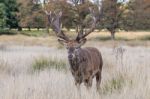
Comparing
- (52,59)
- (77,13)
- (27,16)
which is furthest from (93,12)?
(27,16)

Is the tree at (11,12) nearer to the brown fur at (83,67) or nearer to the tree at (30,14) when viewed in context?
the tree at (30,14)

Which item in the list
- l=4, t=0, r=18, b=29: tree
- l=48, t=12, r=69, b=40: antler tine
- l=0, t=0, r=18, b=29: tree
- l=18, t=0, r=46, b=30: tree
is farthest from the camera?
l=4, t=0, r=18, b=29: tree

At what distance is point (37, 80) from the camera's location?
8922 mm

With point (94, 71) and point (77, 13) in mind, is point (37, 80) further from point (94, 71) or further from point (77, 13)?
point (77, 13)

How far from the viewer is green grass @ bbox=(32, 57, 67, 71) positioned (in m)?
12.8

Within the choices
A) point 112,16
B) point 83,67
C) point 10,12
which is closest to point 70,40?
point 83,67

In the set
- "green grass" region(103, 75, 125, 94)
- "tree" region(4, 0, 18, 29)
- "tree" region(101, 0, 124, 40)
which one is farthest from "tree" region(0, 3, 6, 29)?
"green grass" region(103, 75, 125, 94)

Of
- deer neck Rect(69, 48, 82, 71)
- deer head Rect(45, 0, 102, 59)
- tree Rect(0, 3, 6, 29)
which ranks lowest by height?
tree Rect(0, 3, 6, 29)

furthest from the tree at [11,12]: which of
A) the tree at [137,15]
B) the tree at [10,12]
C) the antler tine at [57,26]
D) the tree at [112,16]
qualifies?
the antler tine at [57,26]

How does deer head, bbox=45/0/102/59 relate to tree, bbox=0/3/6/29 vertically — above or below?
above

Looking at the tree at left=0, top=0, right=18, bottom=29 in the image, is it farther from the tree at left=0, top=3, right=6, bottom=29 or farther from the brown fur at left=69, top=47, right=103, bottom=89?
the brown fur at left=69, top=47, right=103, bottom=89

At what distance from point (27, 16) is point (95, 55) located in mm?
54958

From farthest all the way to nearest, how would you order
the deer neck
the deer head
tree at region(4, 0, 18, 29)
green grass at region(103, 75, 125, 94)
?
tree at region(4, 0, 18, 29) → the deer neck → the deer head → green grass at region(103, 75, 125, 94)

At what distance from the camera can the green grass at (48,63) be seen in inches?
502
